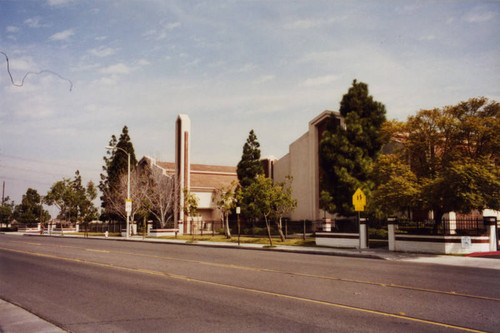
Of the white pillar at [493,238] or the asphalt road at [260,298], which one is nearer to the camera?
the asphalt road at [260,298]

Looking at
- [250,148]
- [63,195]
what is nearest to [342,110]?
[250,148]

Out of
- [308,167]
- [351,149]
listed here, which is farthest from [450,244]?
[308,167]

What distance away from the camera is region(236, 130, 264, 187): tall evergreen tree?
4428cm

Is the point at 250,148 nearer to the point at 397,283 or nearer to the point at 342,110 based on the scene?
the point at 342,110

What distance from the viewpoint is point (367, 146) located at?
109ft

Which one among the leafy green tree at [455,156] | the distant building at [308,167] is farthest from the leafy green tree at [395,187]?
the distant building at [308,167]

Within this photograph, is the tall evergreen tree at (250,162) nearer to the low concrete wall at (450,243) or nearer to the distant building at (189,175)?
the distant building at (189,175)

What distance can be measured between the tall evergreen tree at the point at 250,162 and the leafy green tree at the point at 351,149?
11278mm

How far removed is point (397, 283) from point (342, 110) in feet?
79.7

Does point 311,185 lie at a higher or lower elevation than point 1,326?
higher

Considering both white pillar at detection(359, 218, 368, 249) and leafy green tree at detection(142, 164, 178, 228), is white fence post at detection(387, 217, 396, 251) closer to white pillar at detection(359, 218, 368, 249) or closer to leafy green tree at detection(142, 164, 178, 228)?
white pillar at detection(359, 218, 368, 249)

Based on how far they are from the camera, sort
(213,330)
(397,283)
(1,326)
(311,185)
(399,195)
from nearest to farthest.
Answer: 1. (213,330)
2. (1,326)
3. (397,283)
4. (399,195)
5. (311,185)

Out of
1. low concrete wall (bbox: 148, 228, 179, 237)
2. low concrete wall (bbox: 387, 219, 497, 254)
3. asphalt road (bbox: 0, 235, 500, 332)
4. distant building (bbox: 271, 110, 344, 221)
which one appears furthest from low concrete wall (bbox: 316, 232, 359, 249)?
low concrete wall (bbox: 148, 228, 179, 237)

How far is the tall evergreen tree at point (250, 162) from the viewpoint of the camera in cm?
4428
